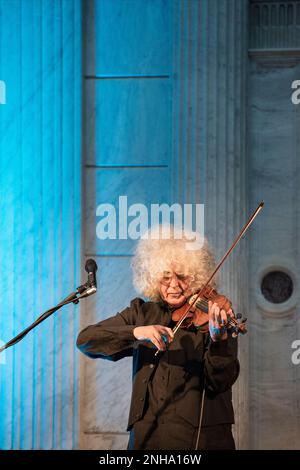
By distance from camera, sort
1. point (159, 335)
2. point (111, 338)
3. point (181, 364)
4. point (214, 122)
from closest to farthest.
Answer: point (159, 335), point (181, 364), point (111, 338), point (214, 122)

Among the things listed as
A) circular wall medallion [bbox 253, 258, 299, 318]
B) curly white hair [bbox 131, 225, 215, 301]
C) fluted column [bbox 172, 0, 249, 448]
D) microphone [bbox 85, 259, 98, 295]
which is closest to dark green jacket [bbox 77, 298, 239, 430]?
curly white hair [bbox 131, 225, 215, 301]

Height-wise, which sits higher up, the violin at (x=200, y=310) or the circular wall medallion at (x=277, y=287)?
the circular wall medallion at (x=277, y=287)

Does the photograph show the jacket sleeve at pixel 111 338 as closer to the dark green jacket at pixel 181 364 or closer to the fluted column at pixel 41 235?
the dark green jacket at pixel 181 364

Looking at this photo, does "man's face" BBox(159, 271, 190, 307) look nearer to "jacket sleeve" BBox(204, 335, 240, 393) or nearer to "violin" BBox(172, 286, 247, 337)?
"violin" BBox(172, 286, 247, 337)

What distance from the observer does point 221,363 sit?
2.81 metres

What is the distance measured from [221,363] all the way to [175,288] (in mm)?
361

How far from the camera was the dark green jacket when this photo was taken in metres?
2.84

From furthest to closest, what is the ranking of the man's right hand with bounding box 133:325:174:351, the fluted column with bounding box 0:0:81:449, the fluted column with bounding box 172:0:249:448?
the fluted column with bounding box 0:0:81:449 → the fluted column with bounding box 172:0:249:448 → the man's right hand with bounding box 133:325:174:351

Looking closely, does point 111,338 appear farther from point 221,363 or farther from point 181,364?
point 221,363

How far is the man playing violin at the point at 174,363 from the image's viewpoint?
284 centimetres

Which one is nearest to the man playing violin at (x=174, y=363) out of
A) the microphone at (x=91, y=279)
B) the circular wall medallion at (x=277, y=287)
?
the microphone at (x=91, y=279)

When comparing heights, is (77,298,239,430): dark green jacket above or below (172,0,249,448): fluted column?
below

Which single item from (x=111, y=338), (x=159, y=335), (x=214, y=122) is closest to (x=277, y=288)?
(x=214, y=122)

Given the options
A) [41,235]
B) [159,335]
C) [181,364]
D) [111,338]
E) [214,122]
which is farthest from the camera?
[41,235]
